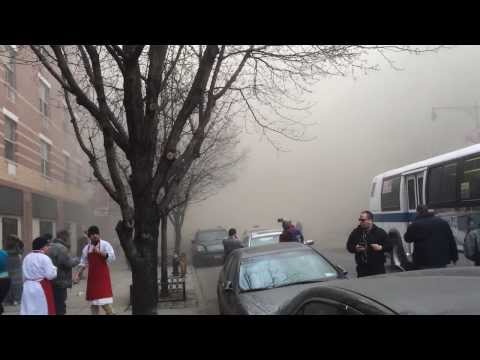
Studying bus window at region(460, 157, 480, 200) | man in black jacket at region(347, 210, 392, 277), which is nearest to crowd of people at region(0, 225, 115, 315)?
man in black jacket at region(347, 210, 392, 277)

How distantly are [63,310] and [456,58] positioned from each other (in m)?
29.9

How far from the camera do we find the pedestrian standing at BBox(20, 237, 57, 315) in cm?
595

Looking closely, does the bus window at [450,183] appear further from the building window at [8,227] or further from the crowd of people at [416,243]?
the building window at [8,227]

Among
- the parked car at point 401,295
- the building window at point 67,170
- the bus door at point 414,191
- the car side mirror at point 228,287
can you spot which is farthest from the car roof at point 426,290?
the building window at point 67,170

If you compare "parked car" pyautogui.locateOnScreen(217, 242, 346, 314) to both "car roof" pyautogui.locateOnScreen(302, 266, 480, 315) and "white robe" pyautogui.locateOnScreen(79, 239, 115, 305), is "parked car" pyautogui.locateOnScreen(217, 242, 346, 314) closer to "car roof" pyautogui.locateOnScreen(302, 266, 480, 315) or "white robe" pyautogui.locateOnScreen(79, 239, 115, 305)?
"white robe" pyautogui.locateOnScreen(79, 239, 115, 305)

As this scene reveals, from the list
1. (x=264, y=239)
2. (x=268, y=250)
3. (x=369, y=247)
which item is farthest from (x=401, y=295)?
(x=264, y=239)

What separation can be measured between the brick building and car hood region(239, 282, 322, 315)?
9.76 m

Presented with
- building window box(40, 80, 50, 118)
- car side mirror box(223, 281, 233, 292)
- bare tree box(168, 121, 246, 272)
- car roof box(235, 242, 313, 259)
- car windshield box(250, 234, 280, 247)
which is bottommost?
car side mirror box(223, 281, 233, 292)

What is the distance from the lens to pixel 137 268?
16.5 ft

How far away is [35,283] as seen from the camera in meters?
6.01

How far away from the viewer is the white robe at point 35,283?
5938 mm
